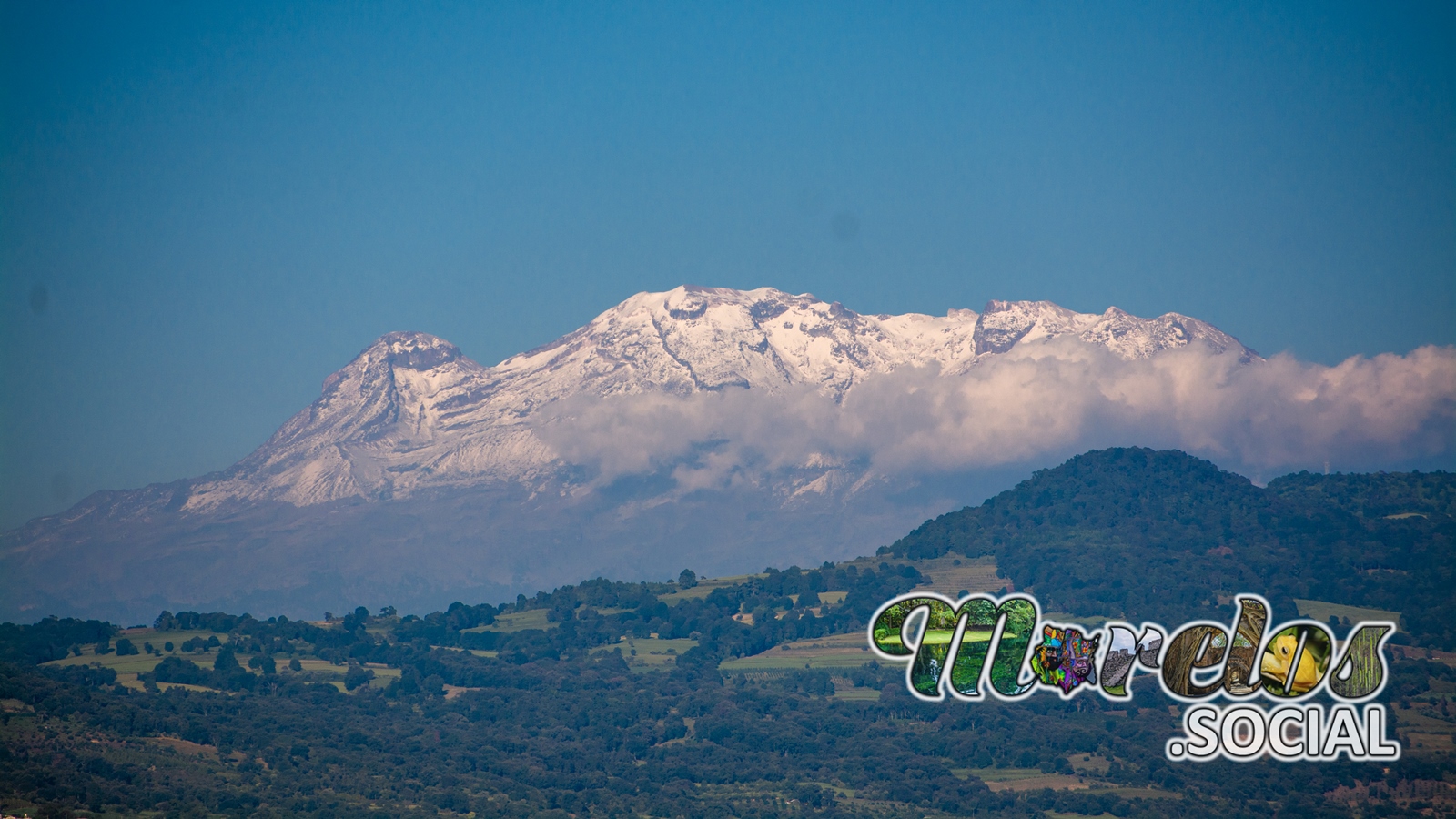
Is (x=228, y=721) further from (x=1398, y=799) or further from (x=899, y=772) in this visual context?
(x=1398, y=799)

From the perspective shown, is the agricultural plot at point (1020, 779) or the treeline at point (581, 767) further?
the agricultural plot at point (1020, 779)

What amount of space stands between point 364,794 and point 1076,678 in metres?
114

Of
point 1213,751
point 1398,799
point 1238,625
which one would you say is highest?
point 1238,625

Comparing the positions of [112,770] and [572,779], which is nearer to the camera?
[112,770]

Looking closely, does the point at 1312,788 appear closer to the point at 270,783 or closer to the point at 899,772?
the point at 899,772

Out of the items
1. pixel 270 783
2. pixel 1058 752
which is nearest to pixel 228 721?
pixel 270 783

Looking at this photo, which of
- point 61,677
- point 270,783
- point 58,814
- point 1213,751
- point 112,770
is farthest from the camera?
point 61,677

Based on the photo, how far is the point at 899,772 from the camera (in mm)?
183375

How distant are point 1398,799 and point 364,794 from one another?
345 feet

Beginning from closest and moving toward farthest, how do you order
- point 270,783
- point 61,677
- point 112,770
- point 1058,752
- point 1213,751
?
point 1213,751 < point 112,770 < point 270,783 < point 1058,752 < point 61,677

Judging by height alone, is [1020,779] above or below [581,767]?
below

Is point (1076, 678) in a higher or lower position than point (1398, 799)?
higher

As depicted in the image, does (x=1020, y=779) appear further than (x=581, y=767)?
No

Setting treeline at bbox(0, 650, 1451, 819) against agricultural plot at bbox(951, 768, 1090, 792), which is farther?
agricultural plot at bbox(951, 768, 1090, 792)
